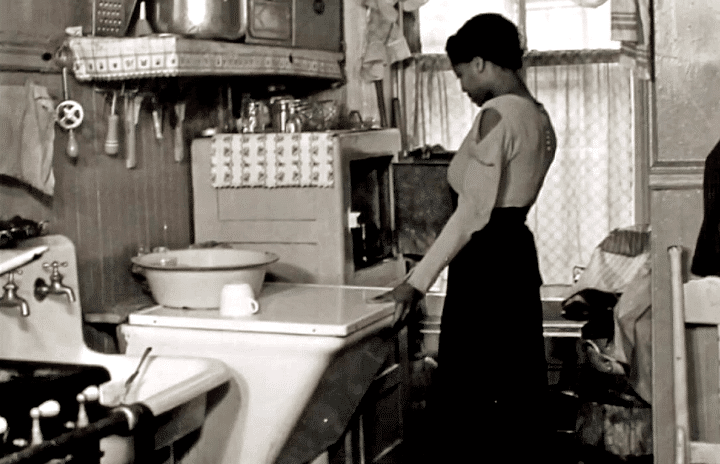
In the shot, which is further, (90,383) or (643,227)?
(643,227)

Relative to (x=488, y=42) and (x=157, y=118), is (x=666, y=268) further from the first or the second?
(x=157, y=118)

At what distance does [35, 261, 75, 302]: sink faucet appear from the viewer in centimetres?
306

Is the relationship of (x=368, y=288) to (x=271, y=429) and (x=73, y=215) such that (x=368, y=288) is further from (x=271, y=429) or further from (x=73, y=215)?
(x=73, y=215)

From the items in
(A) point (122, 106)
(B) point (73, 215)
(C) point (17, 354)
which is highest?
(A) point (122, 106)

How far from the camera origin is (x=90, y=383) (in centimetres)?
244

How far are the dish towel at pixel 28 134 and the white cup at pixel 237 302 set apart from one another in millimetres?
655

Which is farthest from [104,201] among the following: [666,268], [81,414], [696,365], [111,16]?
[696,365]

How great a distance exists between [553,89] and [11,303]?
12.0 feet

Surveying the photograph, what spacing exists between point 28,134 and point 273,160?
3.52 ft

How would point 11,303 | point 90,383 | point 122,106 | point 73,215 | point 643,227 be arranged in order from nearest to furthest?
1. point 90,383
2. point 11,303
3. point 73,215
4. point 122,106
5. point 643,227

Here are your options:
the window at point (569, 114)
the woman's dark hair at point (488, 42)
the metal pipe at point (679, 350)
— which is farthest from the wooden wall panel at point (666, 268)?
the window at point (569, 114)

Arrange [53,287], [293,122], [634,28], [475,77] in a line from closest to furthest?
[53,287] < [634,28] < [475,77] < [293,122]

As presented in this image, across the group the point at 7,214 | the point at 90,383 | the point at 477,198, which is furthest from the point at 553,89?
the point at 90,383

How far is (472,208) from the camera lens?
138 inches
